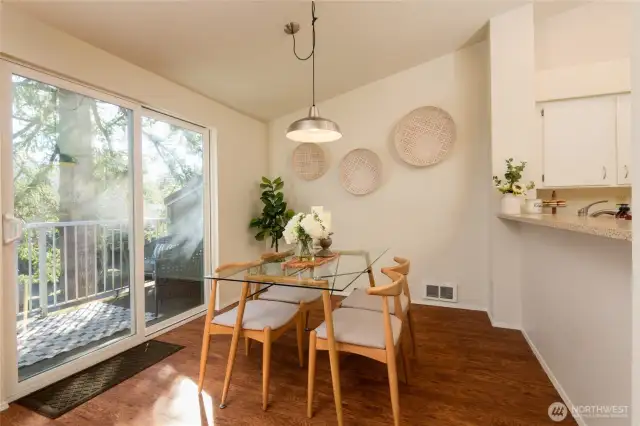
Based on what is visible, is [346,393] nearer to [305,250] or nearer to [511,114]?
[305,250]

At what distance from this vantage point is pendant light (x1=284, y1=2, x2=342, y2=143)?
6.66 feet

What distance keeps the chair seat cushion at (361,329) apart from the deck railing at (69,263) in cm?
196

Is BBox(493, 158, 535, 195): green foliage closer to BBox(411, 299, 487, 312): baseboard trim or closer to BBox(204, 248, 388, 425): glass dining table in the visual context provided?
BBox(204, 248, 388, 425): glass dining table

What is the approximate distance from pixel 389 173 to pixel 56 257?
3293 millimetres

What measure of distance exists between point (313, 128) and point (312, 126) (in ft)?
0.05

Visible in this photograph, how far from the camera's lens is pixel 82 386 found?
6.66ft

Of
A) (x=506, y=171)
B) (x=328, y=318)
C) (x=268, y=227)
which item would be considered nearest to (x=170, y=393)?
(x=328, y=318)

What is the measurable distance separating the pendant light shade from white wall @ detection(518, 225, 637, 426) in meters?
1.54

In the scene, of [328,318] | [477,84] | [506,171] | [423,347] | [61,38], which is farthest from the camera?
[477,84]

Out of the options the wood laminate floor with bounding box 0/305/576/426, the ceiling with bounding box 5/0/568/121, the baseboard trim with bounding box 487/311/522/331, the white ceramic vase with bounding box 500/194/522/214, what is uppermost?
the ceiling with bounding box 5/0/568/121

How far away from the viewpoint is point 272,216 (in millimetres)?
3965

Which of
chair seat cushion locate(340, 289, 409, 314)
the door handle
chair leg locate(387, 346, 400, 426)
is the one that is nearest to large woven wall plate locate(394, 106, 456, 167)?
chair seat cushion locate(340, 289, 409, 314)

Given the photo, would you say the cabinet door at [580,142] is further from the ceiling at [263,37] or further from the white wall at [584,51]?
the ceiling at [263,37]

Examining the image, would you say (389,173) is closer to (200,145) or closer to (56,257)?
(200,145)
